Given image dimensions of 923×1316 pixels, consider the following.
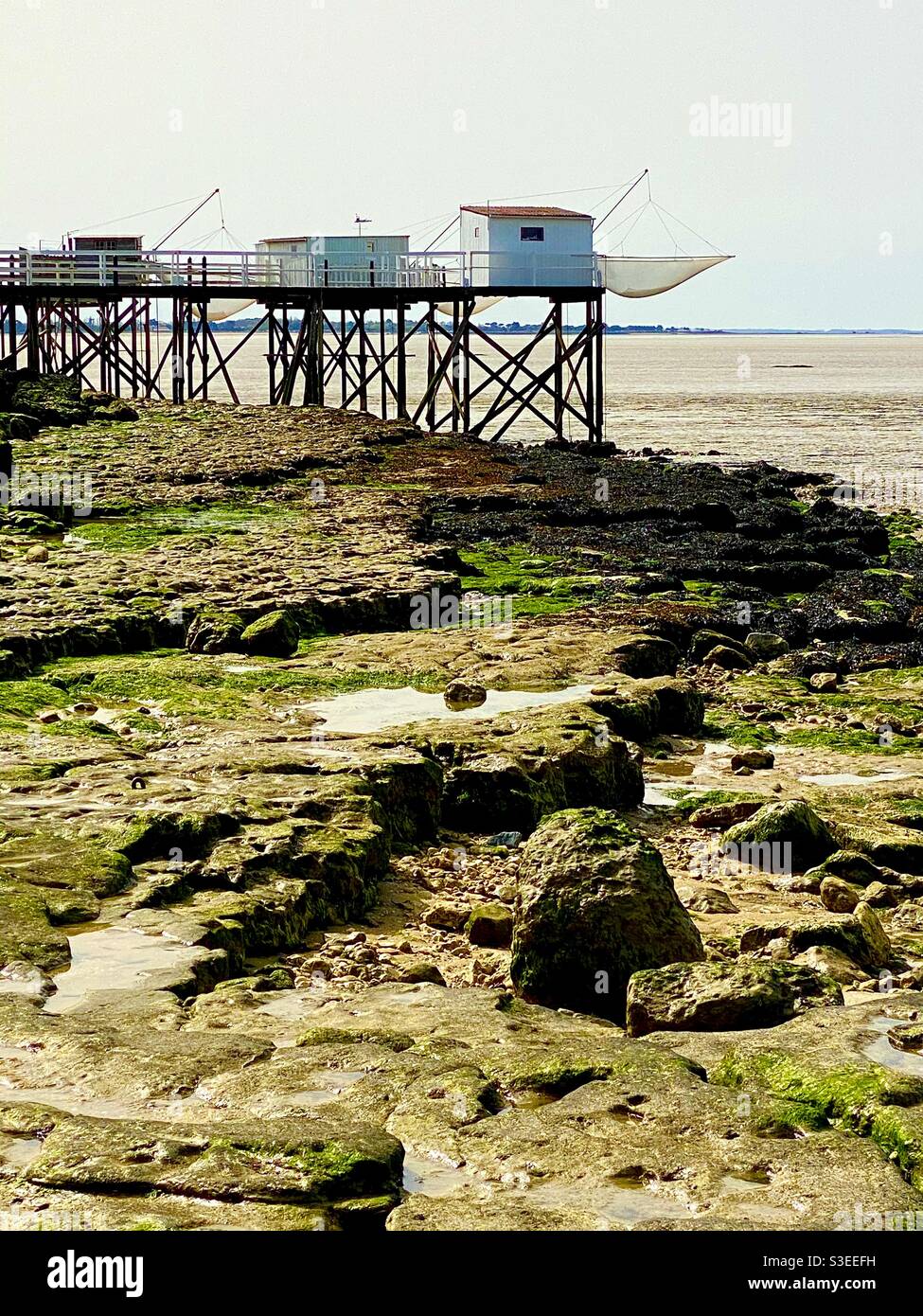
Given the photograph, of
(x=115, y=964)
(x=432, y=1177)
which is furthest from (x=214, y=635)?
(x=432, y=1177)

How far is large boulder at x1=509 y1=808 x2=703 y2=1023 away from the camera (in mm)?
8258

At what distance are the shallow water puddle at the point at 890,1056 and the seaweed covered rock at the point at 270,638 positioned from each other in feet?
31.4

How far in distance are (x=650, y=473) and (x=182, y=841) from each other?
2462cm

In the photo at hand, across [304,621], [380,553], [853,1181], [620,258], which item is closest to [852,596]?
[380,553]

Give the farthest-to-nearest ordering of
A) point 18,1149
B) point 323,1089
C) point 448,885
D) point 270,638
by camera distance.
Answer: point 270,638
point 448,885
point 323,1089
point 18,1149

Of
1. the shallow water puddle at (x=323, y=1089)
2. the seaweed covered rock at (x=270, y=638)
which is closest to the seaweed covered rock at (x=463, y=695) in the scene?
the seaweed covered rock at (x=270, y=638)

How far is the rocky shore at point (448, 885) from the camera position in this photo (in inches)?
225

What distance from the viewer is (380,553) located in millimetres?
20531

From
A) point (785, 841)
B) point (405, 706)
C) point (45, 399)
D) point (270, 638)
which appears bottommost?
point (785, 841)

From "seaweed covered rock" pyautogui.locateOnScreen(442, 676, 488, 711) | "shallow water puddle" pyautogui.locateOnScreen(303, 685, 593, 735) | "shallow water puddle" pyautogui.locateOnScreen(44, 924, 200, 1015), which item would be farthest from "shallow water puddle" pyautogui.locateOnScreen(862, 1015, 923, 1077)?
"seaweed covered rock" pyautogui.locateOnScreen(442, 676, 488, 711)

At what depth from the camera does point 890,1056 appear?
695cm

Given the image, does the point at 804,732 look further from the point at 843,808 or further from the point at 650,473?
the point at 650,473

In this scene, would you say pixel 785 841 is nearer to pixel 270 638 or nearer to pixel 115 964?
pixel 115 964

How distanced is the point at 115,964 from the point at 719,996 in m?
2.91
